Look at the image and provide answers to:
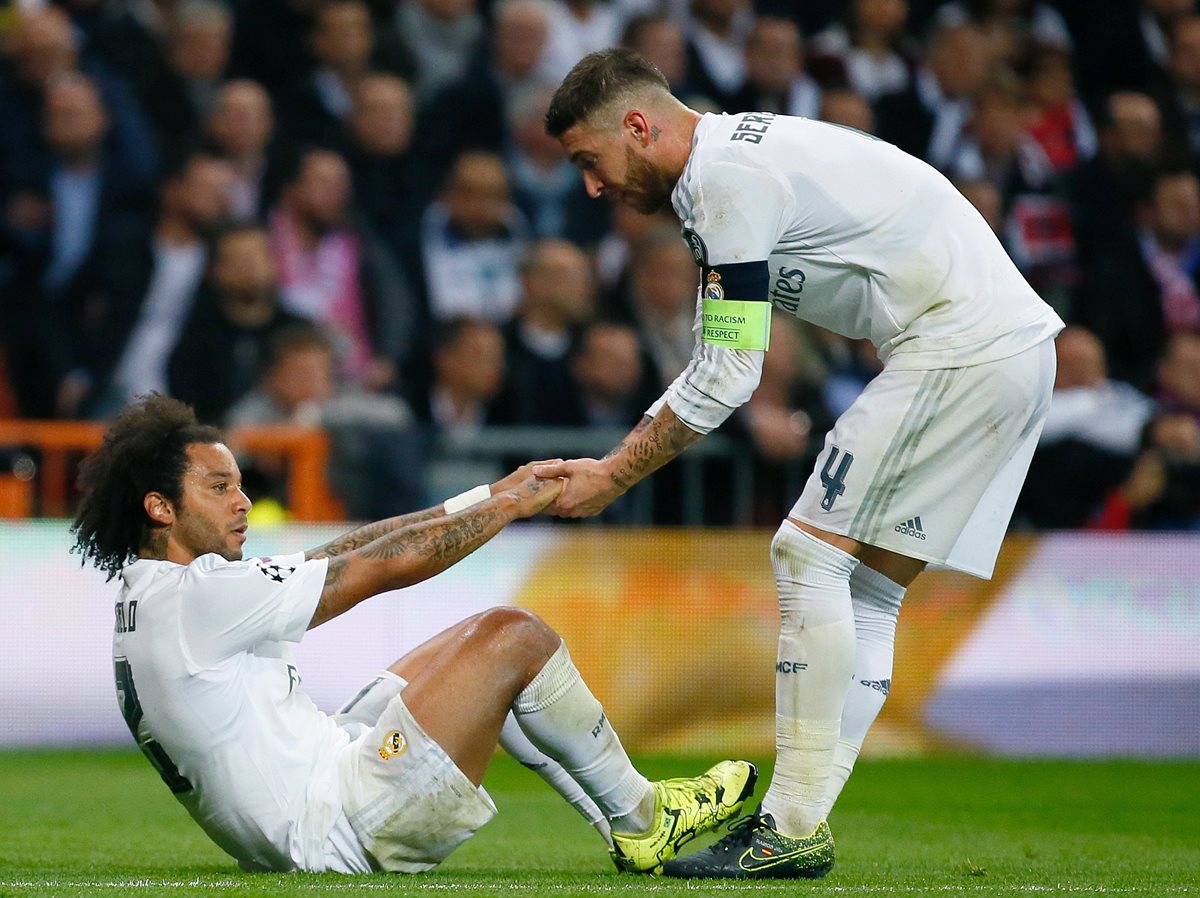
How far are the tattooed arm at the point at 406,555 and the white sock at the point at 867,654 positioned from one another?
1040 millimetres

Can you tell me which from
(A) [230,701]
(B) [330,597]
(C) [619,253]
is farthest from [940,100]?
(A) [230,701]

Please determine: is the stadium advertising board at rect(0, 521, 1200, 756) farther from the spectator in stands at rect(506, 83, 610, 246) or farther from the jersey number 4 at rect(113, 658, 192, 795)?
the jersey number 4 at rect(113, 658, 192, 795)

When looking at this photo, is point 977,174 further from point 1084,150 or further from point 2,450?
point 2,450

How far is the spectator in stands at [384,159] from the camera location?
11.6 metres

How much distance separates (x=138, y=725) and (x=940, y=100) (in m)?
9.39

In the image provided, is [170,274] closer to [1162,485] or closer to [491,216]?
[491,216]

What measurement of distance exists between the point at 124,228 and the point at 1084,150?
261 inches

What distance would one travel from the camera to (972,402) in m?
4.91

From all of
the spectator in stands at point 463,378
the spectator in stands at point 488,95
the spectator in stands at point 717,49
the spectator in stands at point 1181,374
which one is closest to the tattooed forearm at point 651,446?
the spectator in stands at point 463,378

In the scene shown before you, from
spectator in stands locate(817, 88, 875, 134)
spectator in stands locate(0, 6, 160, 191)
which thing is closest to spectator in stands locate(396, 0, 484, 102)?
spectator in stands locate(0, 6, 160, 191)

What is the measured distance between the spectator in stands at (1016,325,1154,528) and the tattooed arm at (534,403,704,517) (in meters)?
5.60

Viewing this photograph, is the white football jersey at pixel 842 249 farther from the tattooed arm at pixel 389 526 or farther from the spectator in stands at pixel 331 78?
the spectator in stands at pixel 331 78

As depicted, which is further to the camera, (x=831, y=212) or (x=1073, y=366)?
(x=1073, y=366)

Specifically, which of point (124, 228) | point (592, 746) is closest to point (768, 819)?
point (592, 746)
